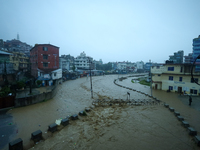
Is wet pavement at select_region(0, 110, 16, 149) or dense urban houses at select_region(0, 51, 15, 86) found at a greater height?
dense urban houses at select_region(0, 51, 15, 86)

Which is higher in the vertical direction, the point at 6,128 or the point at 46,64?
the point at 46,64

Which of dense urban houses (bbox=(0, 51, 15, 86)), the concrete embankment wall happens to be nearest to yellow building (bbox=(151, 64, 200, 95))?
the concrete embankment wall

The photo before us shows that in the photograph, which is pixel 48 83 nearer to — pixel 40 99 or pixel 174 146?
pixel 40 99

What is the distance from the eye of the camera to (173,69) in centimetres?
2633

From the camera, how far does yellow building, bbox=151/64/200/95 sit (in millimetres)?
23688

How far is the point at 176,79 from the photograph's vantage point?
26.0 meters

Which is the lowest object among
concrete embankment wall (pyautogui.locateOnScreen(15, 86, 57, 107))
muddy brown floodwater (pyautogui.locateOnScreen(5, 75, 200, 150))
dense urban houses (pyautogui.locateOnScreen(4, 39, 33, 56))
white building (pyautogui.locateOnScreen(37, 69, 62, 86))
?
muddy brown floodwater (pyautogui.locateOnScreen(5, 75, 200, 150))

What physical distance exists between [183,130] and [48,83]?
3048cm

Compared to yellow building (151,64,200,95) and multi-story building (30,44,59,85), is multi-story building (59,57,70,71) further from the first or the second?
yellow building (151,64,200,95)

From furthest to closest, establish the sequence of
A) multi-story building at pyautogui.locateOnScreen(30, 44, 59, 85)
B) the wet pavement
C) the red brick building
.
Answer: the red brick building → multi-story building at pyautogui.locateOnScreen(30, 44, 59, 85) → the wet pavement

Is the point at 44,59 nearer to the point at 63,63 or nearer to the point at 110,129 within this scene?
the point at 63,63

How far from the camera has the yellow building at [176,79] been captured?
23.7m

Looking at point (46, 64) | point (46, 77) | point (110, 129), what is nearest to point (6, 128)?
point (110, 129)

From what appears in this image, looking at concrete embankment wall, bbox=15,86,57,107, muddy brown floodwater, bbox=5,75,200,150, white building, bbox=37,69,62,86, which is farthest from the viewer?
white building, bbox=37,69,62,86
